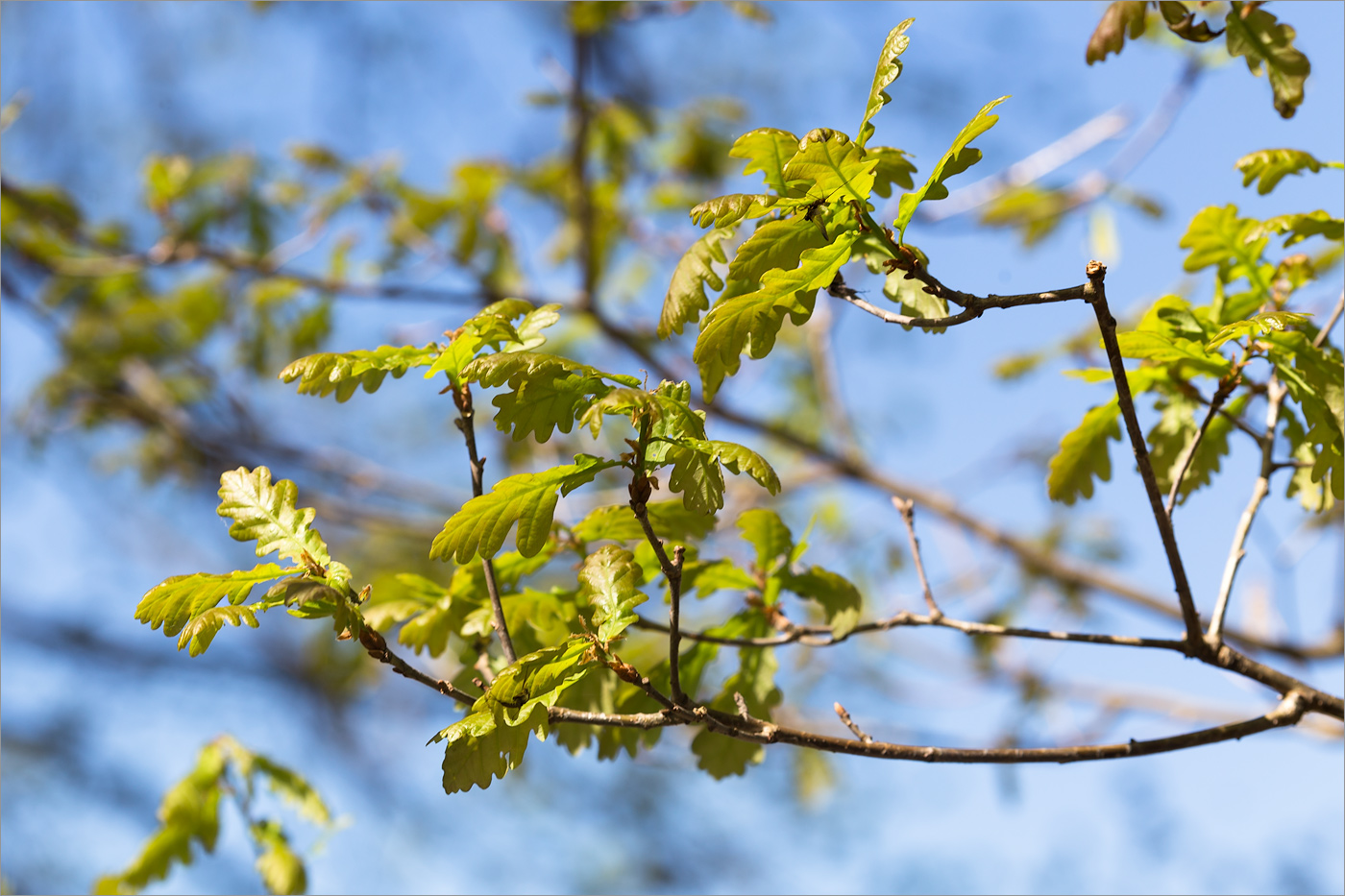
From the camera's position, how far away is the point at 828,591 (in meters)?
1.72

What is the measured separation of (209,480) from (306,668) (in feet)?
13.6

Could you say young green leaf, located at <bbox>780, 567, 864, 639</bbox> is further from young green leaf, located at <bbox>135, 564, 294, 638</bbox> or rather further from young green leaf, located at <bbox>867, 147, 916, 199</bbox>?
young green leaf, located at <bbox>135, 564, 294, 638</bbox>

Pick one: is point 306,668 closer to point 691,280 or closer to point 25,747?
point 25,747

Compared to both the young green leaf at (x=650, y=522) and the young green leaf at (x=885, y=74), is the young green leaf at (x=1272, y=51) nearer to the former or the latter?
the young green leaf at (x=885, y=74)

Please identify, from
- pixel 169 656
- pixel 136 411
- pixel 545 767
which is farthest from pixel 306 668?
pixel 136 411

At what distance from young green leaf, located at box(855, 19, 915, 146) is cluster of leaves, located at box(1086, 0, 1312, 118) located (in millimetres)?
477

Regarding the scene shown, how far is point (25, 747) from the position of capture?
9.30 meters

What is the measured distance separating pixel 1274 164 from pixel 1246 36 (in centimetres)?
23

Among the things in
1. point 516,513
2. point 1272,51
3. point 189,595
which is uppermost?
point 1272,51

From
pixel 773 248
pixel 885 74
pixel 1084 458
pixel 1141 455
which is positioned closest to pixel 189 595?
pixel 773 248

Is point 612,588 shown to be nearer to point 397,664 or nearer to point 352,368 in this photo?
point 397,664

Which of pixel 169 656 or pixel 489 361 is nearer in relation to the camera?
pixel 489 361

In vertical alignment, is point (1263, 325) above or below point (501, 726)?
above

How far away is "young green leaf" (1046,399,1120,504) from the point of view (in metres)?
1.71
